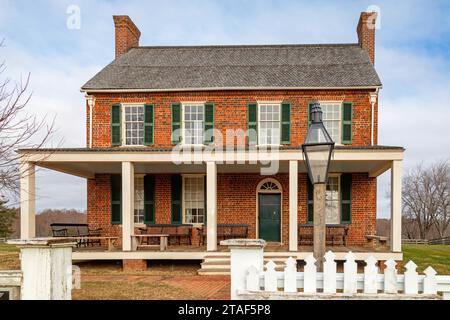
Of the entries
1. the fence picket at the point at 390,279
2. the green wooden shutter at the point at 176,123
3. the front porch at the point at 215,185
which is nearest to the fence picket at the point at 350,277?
the fence picket at the point at 390,279

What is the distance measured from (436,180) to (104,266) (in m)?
42.5

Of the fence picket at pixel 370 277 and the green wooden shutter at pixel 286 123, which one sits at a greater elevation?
the green wooden shutter at pixel 286 123

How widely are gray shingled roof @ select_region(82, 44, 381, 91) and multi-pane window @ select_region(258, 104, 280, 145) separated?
2.87 ft

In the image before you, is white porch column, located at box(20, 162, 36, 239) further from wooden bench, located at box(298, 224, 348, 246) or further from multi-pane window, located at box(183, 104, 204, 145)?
Result: wooden bench, located at box(298, 224, 348, 246)

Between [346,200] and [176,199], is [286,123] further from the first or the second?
[176,199]

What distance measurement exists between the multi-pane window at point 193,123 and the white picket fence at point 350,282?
10622 millimetres

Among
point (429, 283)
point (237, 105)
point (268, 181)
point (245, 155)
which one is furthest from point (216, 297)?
A: point (237, 105)

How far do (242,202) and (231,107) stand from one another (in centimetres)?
379

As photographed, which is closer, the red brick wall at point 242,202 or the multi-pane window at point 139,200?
the red brick wall at point 242,202

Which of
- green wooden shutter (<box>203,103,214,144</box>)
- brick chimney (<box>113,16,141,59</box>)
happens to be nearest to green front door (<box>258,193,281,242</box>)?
green wooden shutter (<box>203,103,214,144</box>)

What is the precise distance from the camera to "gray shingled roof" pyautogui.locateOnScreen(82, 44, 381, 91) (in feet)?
52.1

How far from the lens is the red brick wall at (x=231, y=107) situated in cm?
1546

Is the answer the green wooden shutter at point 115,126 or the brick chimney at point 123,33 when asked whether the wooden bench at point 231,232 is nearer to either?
the green wooden shutter at point 115,126

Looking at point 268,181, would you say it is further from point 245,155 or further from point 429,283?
point 429,283
